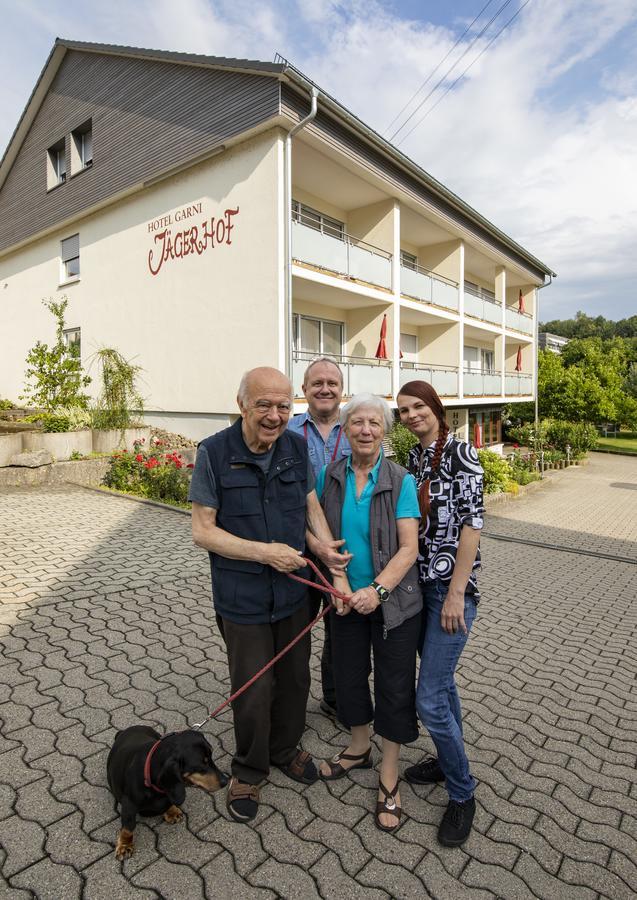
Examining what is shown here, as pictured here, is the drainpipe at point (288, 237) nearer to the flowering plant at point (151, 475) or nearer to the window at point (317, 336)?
the window at point (317, 336)

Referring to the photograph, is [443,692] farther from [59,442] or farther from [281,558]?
[59,442]

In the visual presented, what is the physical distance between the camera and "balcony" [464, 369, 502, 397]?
19000 millimetres

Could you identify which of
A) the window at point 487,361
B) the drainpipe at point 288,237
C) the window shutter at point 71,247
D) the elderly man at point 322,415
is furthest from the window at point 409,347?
the elderly man at point 322,415

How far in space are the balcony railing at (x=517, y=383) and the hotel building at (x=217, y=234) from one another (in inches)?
145

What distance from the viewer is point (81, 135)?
54.0 feet

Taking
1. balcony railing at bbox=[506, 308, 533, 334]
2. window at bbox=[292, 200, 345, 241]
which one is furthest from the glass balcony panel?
balcony railing at bbox=[506, 308, 533, 334]

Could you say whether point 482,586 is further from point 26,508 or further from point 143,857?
point 26,508

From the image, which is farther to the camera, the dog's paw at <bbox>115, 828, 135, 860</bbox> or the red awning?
the red awning

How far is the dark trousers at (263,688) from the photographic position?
8.16ft

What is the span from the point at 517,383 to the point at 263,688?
23.6 m

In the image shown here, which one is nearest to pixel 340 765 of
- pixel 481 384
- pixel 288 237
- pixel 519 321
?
pixel 288 237

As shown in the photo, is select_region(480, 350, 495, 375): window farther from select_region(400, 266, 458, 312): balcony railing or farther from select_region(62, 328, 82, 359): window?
select_region(62, 328, 82, 359): window

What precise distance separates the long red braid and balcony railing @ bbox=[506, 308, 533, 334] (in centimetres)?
2178

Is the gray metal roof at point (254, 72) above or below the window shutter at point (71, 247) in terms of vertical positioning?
above
